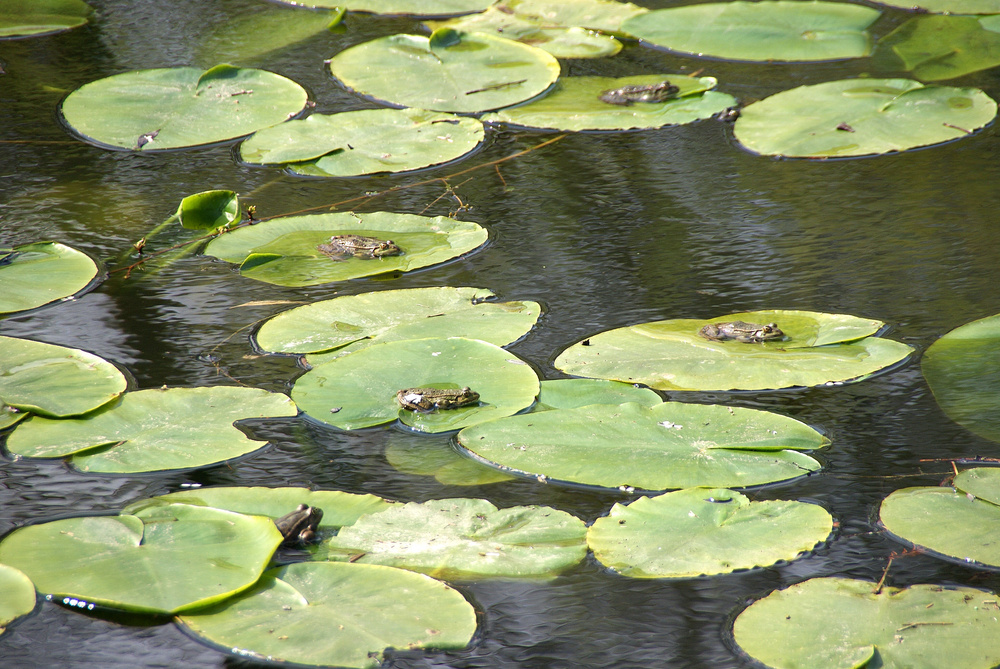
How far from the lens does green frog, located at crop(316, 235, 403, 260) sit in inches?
108

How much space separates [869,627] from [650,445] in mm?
586

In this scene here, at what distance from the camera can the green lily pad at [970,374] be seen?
208 centimetres

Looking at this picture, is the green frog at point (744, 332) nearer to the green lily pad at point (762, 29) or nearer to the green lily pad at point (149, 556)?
the green lily pad at point (149, 556)

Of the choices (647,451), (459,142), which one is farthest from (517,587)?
(459,142)

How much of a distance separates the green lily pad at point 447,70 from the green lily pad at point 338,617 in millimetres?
2398

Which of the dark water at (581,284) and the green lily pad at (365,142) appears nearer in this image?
the dark water at (581,284)

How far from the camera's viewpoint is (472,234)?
2.88m

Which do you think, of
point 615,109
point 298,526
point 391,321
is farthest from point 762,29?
point 298,526

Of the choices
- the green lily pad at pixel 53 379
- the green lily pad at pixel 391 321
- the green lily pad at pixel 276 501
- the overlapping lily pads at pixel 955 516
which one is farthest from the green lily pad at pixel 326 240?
the overlapping lily pads at pixel 955 516

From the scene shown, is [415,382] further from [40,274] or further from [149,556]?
[40,274]

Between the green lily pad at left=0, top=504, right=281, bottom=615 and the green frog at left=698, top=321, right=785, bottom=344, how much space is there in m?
1.19

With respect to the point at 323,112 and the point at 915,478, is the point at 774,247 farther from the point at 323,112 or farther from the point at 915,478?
the point at 323,112

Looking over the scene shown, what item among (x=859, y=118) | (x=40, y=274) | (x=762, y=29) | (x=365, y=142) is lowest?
(x=40, y=274)

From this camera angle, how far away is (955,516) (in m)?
1.76
